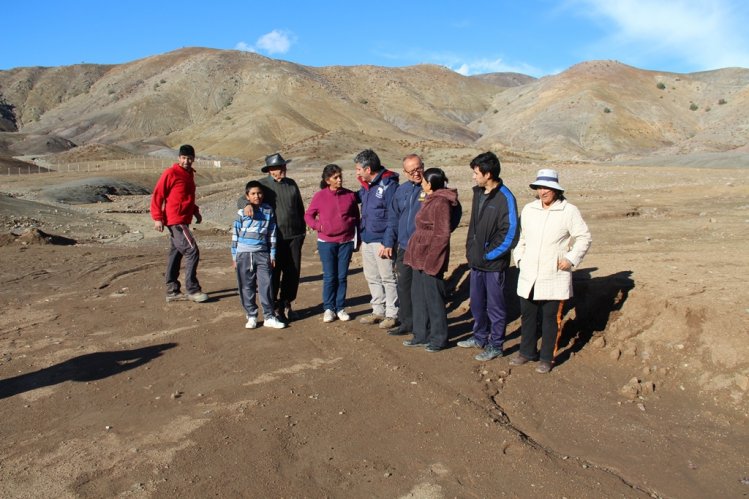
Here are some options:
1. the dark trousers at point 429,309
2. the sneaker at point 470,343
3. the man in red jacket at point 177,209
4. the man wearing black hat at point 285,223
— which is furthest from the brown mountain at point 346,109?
the sneaker at point 470,343

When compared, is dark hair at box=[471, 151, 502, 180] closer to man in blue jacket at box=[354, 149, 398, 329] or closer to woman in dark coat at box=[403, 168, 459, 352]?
woman in dark coat at box=[403, 168, 459, 352]

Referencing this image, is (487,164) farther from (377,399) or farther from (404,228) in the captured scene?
(377,399)

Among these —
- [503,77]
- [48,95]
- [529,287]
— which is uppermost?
[503,77]

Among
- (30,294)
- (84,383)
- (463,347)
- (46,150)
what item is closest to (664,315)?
(463,347)

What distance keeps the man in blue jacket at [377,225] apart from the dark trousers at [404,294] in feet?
0.43

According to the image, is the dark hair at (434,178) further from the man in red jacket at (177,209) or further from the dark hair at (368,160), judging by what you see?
the man in red jacket at (177,209)

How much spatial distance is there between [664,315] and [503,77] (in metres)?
180

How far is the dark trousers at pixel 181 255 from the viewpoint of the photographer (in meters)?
7.82

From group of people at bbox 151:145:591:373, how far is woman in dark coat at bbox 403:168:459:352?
1 cm

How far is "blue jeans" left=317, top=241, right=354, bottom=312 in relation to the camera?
268 inches

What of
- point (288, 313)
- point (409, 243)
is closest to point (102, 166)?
point (288, 313)

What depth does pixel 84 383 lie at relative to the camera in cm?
517

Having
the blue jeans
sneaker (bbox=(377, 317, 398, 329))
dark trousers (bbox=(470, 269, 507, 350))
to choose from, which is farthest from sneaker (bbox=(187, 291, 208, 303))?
dark trousers (bbox=(470, 269, 507, 350))

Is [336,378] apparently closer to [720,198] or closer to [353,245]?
[353,245]
